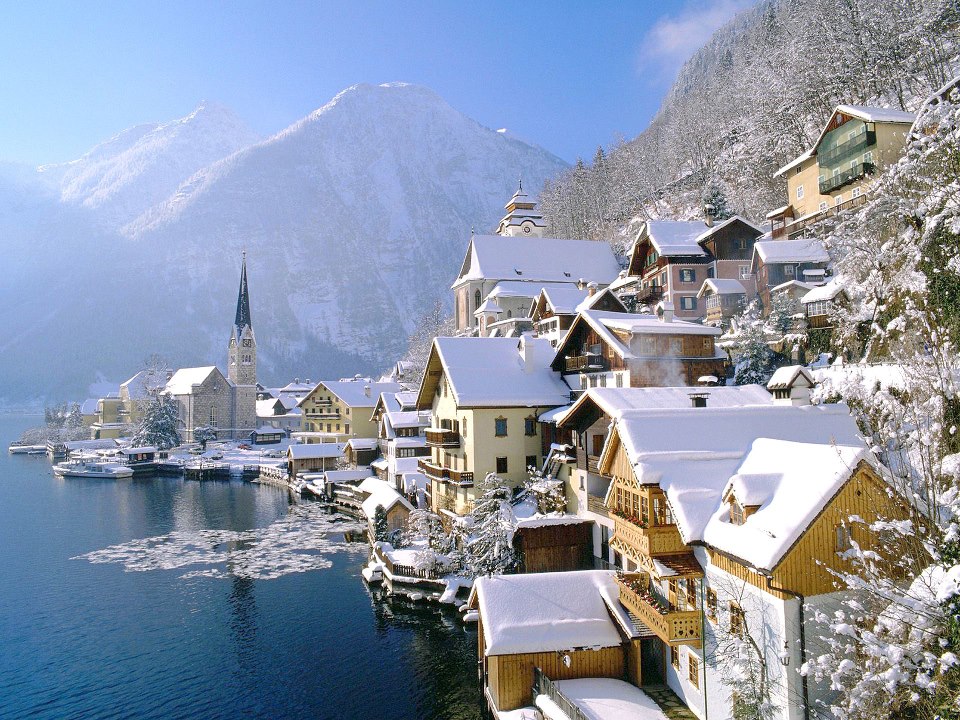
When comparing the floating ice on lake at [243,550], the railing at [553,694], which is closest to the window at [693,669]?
the railing at [553,694]

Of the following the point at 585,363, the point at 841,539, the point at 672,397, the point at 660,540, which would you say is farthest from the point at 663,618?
the point at 585,363

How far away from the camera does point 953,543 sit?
400 inches

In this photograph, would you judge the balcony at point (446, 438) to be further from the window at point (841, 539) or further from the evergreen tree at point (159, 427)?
the evergreen tree at point (159, 427)

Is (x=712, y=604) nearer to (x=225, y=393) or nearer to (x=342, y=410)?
(x=342, y=410)

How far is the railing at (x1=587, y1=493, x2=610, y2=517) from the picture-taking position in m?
28.6

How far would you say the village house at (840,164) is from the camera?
1642 inches

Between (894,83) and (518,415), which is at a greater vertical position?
(894,83)

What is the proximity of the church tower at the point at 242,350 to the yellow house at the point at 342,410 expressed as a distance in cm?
3873

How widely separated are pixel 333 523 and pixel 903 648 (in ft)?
157

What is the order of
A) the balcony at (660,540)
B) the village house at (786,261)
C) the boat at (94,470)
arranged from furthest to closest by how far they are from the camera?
the boat at (94,470), the village house at (786,261), the balcony at (660,540)

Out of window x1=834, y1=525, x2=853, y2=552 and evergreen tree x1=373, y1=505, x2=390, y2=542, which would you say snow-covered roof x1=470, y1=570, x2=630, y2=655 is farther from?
evergreen tree x1=373, y1=505, x2=390, y2=542

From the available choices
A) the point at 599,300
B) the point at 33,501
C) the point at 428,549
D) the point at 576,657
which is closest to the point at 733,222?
the point at 599,300

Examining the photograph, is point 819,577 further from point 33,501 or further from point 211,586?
point 33,501

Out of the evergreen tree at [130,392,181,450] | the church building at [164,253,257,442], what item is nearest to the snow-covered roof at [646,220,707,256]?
the evergreen tree at [130,392,181,450]
